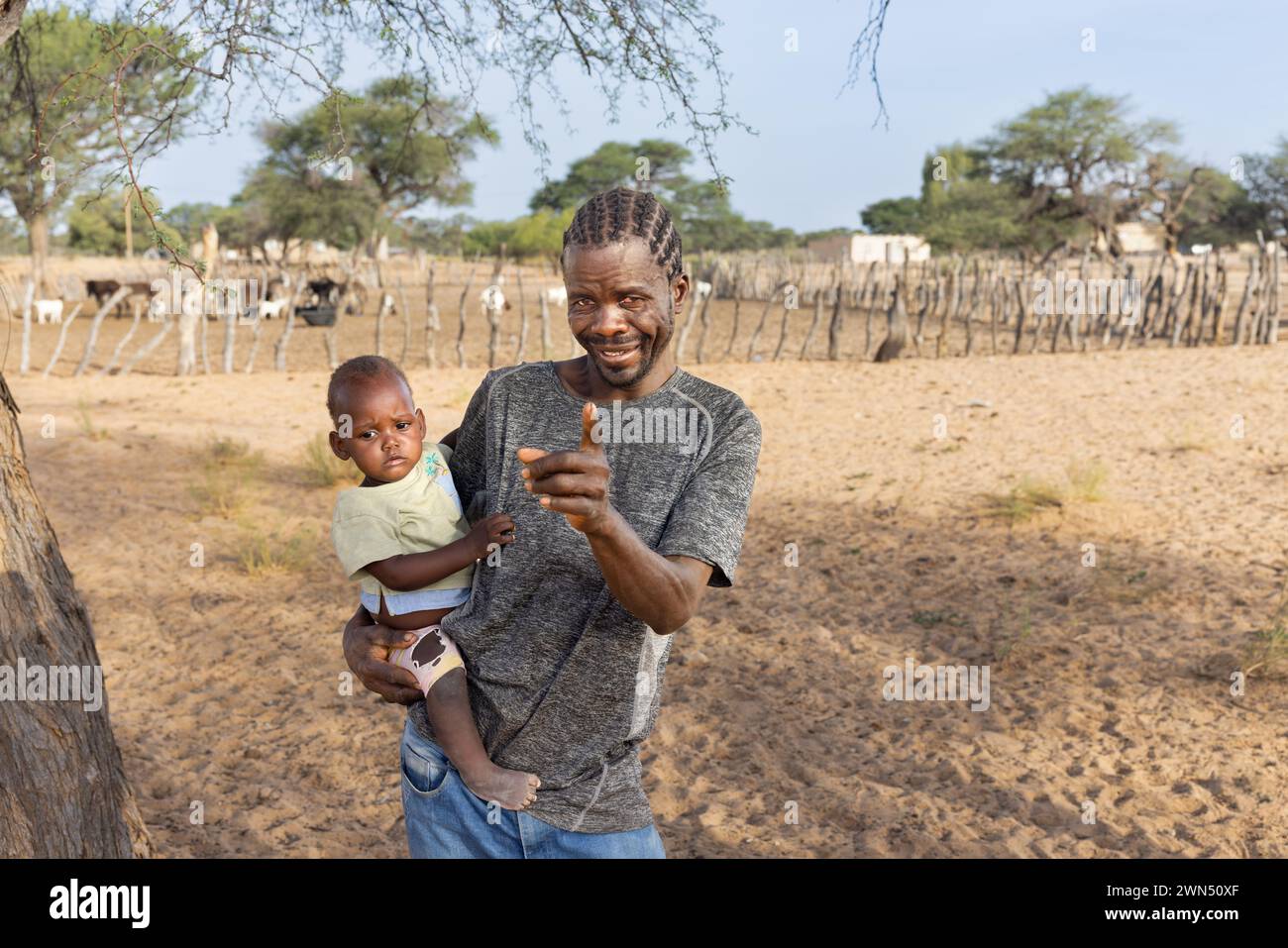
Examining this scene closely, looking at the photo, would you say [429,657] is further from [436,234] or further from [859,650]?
[436,234]

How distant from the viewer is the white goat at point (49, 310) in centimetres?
1950

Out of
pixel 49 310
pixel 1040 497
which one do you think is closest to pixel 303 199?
pixel 49 310

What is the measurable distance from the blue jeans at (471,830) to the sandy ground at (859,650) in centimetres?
230

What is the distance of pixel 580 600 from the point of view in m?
1.52

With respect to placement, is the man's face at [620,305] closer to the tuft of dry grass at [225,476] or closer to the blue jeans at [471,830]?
the blue jeans at [471,830]

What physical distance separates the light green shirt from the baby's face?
27 millimetres

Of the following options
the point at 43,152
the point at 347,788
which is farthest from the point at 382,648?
the point at 347,788

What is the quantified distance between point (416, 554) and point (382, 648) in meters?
0.18

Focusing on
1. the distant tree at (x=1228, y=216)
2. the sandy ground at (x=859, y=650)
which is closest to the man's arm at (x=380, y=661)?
the sandy ground at (x=859, y=650)

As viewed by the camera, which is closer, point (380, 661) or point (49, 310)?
point (380, 661)

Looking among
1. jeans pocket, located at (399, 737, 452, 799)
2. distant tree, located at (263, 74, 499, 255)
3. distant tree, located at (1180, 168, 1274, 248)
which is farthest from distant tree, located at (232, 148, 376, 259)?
jeans pocket, located at (399, 737, 452, 799)

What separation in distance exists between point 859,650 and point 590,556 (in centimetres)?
423

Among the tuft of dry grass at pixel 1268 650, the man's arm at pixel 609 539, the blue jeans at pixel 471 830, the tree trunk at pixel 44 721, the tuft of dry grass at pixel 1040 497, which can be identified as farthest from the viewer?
the tuft of dry grass at pixel 1040 497
